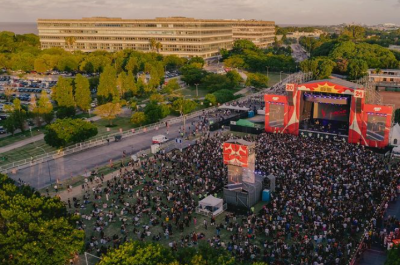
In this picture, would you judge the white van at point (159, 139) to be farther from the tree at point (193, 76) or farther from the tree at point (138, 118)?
the tree at point (193, 76)

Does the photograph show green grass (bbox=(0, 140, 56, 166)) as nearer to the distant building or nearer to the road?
the road

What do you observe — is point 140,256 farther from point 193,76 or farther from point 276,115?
point 193,76

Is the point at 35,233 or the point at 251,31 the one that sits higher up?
the point at 251,31

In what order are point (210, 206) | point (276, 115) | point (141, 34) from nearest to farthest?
point (210, 206) → point (276, 115) → point (141, 34)

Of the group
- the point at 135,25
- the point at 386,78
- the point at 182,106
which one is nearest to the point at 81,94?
the point at 182,106

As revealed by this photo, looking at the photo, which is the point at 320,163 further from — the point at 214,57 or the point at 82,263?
the point at 214,57

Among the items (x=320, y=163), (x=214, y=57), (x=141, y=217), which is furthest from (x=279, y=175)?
(x=214, y=57)
